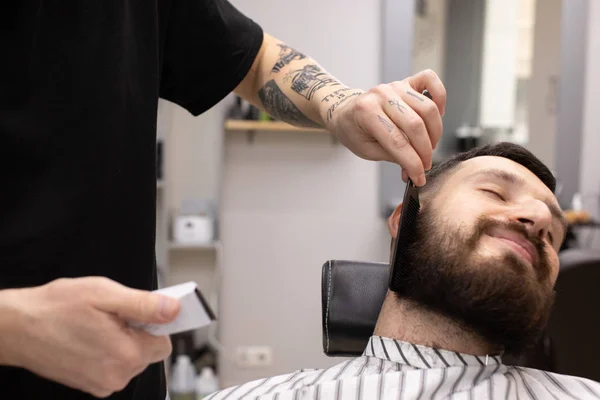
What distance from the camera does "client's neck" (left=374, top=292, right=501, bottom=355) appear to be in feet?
4.31

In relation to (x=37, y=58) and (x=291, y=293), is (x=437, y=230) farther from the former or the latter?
(x=291, y=293)

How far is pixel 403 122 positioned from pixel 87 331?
63 cm

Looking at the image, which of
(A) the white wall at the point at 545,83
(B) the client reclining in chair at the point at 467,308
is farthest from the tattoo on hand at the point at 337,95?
(A) the white wall at the point at 545,83

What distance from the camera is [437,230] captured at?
1347mm

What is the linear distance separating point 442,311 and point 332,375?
30 centimetres

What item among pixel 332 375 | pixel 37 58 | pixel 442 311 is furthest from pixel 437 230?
pixel 37 58

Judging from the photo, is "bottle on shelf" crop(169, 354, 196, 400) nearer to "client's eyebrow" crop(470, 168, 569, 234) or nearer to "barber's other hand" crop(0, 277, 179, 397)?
"client's eyebrow" crop(470, 168, 569, 234)

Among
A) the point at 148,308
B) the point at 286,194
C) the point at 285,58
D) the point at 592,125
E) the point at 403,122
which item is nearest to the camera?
the point at 148,308

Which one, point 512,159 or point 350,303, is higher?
point 512,159

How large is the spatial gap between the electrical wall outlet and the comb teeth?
2343mm

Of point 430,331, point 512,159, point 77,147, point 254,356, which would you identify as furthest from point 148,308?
point 254,356

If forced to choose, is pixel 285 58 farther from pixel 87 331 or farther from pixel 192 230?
pixel 192 230

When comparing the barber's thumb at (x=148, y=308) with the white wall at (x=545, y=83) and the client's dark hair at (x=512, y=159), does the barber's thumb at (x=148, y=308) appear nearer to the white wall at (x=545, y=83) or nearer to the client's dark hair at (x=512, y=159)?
the client's dark hair at (x=512, y=159)

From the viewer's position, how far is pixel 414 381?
1.20 meters
